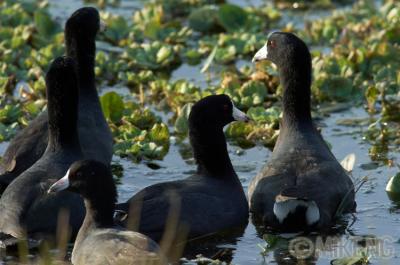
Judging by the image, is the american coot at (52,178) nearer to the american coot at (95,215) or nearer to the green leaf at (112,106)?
the american coot at (95,215)

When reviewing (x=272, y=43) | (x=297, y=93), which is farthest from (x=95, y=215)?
(x=272, y=43)

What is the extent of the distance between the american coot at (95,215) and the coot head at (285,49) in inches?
93.6

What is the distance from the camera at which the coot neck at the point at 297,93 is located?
9703mm

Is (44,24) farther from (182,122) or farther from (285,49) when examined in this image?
(285,49)

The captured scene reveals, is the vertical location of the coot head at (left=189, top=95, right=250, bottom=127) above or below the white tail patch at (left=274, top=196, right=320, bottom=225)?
above

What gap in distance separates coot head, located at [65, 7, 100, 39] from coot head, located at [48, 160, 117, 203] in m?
2.73

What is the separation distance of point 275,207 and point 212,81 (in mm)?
4388

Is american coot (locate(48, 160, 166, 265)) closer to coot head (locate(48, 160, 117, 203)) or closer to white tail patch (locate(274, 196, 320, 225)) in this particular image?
coot head (locate(48, 160, 117, 203))

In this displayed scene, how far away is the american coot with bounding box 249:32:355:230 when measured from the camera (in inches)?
338

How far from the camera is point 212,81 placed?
42.1ft

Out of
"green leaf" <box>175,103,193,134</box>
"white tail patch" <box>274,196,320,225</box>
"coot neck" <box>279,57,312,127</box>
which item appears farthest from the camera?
"green leaf" <box>175,103,193,134</box>


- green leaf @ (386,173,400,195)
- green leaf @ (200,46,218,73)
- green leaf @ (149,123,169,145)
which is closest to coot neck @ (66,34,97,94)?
green leaf @ (149,123,169,145)

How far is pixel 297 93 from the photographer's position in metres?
9.72
